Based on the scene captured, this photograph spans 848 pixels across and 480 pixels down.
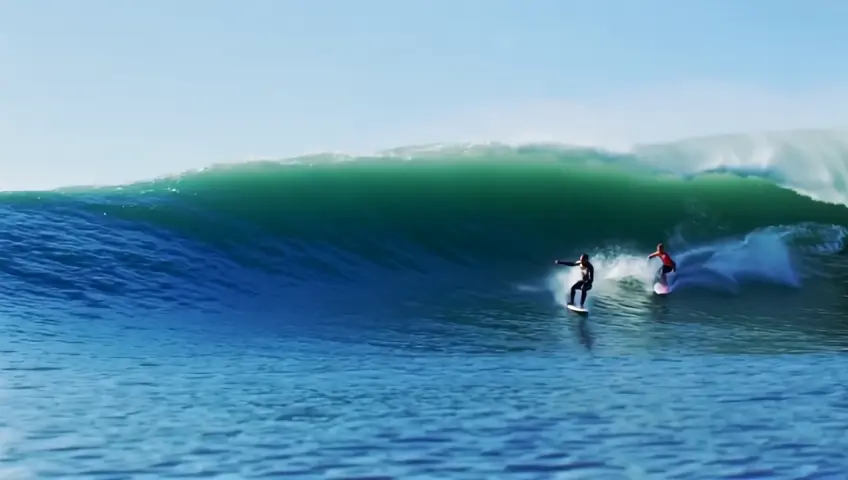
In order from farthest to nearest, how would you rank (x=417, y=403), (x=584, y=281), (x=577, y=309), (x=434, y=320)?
(x=584, y=281) → (x=577, y=309) → (x=434, y=320) → (x=417, y=403)

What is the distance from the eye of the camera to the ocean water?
698 cm

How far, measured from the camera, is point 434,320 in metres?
14.6

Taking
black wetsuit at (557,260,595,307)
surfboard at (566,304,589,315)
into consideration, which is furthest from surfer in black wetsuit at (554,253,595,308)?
surfboard at (566,304,589,315)

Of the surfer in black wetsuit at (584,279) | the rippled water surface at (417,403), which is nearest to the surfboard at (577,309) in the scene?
the surfer in black wetsuit at (584,279)

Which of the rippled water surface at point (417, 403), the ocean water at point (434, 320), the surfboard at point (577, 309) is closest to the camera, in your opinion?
the rippled water surface at point (417, 403)

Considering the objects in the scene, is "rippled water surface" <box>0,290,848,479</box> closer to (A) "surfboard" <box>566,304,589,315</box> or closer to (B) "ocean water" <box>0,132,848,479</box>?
(B) "ocean water" <box>0,132,848,479</box>

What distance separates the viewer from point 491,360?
1118cm

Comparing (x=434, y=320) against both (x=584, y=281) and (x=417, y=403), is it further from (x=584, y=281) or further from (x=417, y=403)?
(x=417, y=403)

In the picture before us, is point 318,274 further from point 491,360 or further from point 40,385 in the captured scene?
point 40,385

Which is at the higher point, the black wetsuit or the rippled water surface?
the black wetsuit

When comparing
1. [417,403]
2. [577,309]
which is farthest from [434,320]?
[417,403]

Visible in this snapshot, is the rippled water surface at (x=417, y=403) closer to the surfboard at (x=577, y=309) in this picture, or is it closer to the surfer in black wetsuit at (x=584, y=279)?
the surfboard at (x=577, y=309)

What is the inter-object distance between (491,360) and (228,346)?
3455mm

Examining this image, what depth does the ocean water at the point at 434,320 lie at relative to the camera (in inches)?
275
